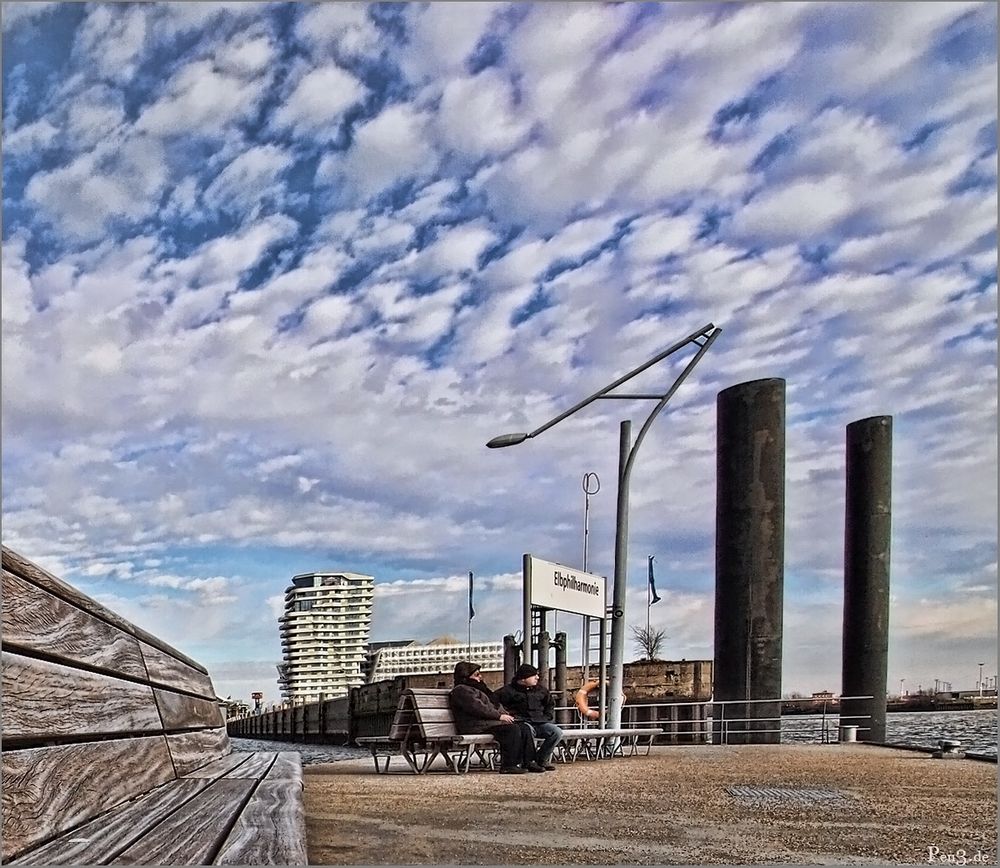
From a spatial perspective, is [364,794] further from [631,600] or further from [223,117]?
[631,600]

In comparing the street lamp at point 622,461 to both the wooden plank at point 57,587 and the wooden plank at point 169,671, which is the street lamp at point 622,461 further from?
the wooden plank at point 57,587

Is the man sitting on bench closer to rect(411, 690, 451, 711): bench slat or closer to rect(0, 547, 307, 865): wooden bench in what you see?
rect(411, 690, 451, 711): bench slat

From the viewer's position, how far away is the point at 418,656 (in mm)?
28000

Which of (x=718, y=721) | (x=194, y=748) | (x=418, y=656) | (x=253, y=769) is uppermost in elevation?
(x=194, y=748)

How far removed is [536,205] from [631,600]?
8541 millimetres

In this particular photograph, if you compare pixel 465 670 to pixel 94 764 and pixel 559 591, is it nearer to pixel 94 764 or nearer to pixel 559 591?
pixel 559 591

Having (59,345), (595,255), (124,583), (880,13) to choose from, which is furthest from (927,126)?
(124,583)

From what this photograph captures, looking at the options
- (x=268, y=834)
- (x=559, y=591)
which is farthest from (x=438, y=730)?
(x=268, y=834)

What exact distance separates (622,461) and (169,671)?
7776mm

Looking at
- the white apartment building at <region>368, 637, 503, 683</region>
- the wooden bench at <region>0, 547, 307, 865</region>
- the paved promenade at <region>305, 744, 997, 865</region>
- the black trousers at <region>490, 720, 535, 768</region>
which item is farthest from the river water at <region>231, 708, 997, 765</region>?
the wooden bench at <region>0, 547, 307, 865</region>

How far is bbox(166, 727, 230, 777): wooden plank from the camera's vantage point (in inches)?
142

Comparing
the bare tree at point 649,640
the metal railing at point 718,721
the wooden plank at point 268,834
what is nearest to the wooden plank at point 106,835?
the wooden plank at point 268,834

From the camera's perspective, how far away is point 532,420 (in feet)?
34.7

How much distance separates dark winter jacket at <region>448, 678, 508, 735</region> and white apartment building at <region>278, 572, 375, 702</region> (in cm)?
541
